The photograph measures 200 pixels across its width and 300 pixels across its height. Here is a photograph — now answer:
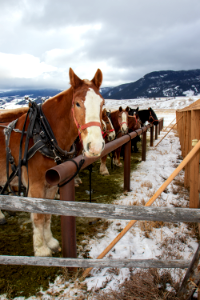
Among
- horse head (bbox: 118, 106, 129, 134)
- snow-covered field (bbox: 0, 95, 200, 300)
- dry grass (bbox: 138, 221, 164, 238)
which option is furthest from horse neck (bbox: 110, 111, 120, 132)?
dry grass (bbox: 138, 221, 164, 238)

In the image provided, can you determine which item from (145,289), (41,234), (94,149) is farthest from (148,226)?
(94,149)

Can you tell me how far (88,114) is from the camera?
186 centimetres

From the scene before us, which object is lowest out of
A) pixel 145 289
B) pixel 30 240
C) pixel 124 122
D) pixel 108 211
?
pixel 30 240

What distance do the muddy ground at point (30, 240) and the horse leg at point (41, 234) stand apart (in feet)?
0.55

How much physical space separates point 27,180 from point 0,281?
1.16m

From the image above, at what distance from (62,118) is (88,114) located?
65cm

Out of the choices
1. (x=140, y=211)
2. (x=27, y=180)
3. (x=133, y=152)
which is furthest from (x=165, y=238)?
(x=133, y=152)

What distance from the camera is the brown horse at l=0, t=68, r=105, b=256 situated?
1942 millimetres

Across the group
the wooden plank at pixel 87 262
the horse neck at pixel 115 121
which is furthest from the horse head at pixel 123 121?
the wooden plank at pixel 87 262

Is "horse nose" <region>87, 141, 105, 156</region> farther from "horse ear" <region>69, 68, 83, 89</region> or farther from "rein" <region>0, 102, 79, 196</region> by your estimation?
"horse ear" <region>69, 68, 83, 89</region>

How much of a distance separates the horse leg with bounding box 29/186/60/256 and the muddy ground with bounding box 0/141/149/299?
0.17 metres

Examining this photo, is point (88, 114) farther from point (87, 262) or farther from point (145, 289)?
point (145, 289)

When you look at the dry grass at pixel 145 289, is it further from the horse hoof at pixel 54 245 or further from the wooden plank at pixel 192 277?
the horse hoof at pixel 54 245

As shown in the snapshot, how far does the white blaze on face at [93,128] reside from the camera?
1730 mm
